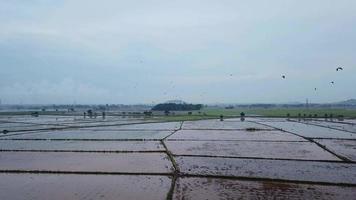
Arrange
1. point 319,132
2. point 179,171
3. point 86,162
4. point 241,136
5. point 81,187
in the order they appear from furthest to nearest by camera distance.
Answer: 1. point 319,132
2. point 241,136
3. point 86,162
4. point 179,171
5. point 81,187

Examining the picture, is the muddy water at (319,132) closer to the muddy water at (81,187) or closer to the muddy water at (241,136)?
the muddy water at (241,136)

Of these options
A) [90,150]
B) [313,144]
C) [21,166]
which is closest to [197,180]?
[21,166]

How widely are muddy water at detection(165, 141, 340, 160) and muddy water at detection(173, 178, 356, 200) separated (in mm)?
3814

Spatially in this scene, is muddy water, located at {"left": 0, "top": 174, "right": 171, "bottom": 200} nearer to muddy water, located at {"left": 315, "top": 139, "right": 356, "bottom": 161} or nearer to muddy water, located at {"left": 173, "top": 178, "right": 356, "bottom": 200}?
muddy water, located at {"left": 173, "top": 178, "right": 356, "bottom": 200}

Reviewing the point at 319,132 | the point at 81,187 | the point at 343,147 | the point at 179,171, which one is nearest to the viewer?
the point at 81,187

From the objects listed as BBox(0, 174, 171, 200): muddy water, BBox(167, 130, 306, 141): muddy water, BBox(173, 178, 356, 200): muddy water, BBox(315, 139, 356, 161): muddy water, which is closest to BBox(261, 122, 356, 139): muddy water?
BBox(167, 130, 306, 141): muddy water

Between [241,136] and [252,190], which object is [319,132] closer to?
[241,136]

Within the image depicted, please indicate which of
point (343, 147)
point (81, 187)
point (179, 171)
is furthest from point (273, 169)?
point (343, 147)

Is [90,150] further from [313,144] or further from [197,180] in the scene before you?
[313,144]

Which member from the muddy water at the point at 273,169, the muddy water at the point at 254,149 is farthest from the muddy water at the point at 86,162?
the muddy water at the point at 254,149

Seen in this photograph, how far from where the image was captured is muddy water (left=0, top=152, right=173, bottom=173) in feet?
29.9

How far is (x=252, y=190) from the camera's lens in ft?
22.3

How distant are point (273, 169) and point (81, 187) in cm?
449

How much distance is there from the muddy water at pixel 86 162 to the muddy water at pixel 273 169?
0.74 metres
